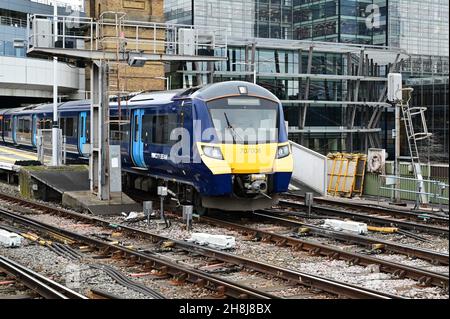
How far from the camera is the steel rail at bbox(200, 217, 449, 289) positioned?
30.2 feet

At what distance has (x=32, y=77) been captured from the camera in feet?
144

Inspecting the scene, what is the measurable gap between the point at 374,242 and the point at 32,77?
118 feet

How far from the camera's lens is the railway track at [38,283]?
27.3 feet

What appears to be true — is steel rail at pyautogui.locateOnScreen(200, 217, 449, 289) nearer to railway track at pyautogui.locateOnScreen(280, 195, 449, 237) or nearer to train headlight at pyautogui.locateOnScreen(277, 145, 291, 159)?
train headlight at pyautogui.locateOnScreen(277, 145, 291, 159)

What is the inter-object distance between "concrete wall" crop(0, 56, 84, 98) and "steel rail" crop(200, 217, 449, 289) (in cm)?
3238

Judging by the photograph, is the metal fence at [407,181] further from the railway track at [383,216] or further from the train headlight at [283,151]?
the train headlight at [283,151]

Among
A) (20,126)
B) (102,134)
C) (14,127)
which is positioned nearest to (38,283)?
(102,134)

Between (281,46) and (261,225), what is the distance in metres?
31.5

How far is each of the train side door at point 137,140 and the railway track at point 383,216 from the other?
3850mm

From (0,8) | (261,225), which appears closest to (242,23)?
(0,8)

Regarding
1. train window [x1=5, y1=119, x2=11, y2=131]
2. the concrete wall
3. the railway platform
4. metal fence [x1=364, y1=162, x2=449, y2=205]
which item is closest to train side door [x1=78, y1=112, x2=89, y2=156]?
the railway platform

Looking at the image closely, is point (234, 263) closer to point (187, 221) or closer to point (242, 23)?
point (187, 221)

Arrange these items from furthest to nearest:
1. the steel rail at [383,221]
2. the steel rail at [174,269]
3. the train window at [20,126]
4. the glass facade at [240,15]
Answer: the glass facade at [240,15] → the train window at [20,126] → the steel rail at [383,221] → the steel rail at [174,269]

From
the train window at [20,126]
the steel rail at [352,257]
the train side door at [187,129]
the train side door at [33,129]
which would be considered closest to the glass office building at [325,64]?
the train window at [20,126]
